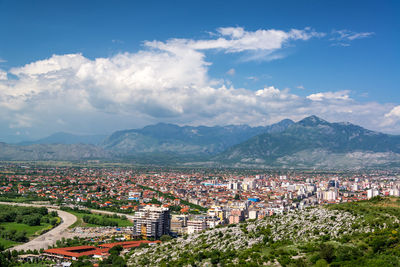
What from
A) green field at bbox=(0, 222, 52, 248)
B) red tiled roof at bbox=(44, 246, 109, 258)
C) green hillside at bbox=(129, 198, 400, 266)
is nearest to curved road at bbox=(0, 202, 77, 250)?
green field at bbox=(0, 222, 52, 248)

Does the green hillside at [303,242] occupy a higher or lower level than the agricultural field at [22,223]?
higher

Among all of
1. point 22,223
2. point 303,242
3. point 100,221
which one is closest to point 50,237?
point 22,223

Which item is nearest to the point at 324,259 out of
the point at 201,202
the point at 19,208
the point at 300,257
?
the point at 300,257

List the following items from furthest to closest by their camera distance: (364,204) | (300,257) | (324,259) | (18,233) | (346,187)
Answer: (346,187), (18,233), (364,204), (300,257), (324,259)

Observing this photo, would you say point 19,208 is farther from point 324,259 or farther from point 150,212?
point 324,259

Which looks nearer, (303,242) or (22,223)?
(303,242)

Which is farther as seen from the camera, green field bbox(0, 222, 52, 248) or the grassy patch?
green field bbox(0, 222, 52, 248)

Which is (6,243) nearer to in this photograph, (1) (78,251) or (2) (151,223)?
(1) (78,251)

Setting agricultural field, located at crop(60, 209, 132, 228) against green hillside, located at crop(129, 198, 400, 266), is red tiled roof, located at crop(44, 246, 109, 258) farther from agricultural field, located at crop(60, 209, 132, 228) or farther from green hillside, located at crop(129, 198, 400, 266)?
agricultural field, located at crop(60, 209, 132, 228)

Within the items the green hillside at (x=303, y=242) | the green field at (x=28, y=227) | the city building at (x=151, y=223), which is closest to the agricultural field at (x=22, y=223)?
the green field at (x=28, y=227)

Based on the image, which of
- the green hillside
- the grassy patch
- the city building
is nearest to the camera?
the green hillside

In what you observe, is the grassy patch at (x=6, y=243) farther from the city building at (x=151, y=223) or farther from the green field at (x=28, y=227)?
the city building at (x=151, y=223)
